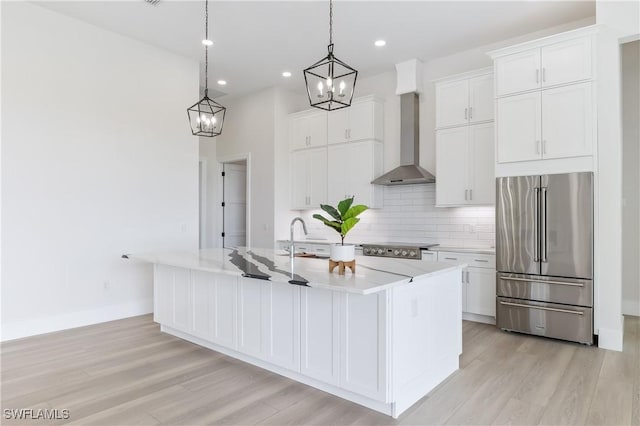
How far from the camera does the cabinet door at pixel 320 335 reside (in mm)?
2613

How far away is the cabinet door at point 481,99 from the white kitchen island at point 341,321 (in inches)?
94.3

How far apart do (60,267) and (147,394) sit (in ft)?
7.66

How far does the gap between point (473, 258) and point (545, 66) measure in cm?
215

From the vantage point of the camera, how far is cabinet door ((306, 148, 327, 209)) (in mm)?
6309

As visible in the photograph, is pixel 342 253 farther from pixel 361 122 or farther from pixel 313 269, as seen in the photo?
pixel 361 122

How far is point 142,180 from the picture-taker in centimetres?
500

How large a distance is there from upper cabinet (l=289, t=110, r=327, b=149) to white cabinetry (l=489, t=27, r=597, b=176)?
109 inches

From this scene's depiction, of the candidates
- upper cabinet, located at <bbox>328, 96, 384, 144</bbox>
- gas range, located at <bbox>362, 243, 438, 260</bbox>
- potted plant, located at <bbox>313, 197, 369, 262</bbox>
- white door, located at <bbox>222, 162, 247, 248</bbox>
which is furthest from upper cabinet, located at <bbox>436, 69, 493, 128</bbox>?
white door, located at <bbox>222, 162, 247, 248</bbox>

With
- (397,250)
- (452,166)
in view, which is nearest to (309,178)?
(397,250)

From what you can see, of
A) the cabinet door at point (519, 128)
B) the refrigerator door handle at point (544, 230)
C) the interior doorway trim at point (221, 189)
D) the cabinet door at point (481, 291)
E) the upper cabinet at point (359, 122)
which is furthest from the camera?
the interior doorway trim at point (221, 189)

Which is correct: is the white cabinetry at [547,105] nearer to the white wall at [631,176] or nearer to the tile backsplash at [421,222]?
the tile backsplash at [421,222]

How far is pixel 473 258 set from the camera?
4.59 m

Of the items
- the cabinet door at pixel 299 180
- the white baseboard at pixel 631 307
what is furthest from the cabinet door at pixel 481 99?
the white baseboard at pixel 631 307

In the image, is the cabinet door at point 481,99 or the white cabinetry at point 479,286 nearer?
the white cabinetry at point 479,286
